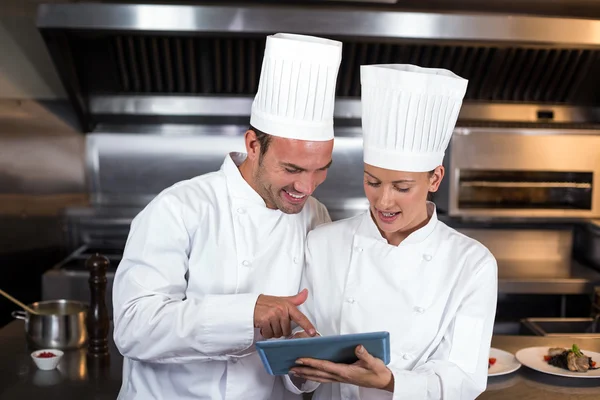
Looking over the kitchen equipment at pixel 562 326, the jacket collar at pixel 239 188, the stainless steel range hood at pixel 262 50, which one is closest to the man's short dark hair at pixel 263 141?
the jacket collar at pixel 239 188

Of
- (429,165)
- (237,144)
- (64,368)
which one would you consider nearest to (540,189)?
(237,144)

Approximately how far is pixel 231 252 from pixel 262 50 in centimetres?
Answer: 260

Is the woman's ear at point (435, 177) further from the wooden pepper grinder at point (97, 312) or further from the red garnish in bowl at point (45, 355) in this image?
the red garnish in bowl at point (45, 355)

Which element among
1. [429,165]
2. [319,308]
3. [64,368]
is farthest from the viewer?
Result: [64,368]

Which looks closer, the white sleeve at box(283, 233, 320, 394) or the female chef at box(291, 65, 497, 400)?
the female chef at box(291, 65, 497, 400)

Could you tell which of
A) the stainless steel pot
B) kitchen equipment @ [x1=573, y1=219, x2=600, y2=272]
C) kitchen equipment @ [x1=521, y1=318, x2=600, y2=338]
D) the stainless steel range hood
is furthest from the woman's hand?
kitchen equipment @ [x1=573, y1=219, x2=600, y2=272]

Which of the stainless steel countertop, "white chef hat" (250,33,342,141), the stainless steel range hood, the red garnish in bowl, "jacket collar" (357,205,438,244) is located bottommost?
the stainless steel countertop

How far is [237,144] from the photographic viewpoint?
4758 millimetres

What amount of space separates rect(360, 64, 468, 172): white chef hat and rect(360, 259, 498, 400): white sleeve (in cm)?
34

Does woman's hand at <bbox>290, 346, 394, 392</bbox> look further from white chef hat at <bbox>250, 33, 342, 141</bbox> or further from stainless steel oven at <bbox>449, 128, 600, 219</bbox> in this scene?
stainless steel oven at <bbox>449, 128, 600, 219</bbox>

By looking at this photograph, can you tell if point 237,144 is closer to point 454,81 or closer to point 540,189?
point 540,189

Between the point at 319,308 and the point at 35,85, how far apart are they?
2.81m

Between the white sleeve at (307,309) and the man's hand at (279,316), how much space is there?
10.4 inches

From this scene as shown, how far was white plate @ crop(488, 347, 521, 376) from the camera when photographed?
91.2 inches
